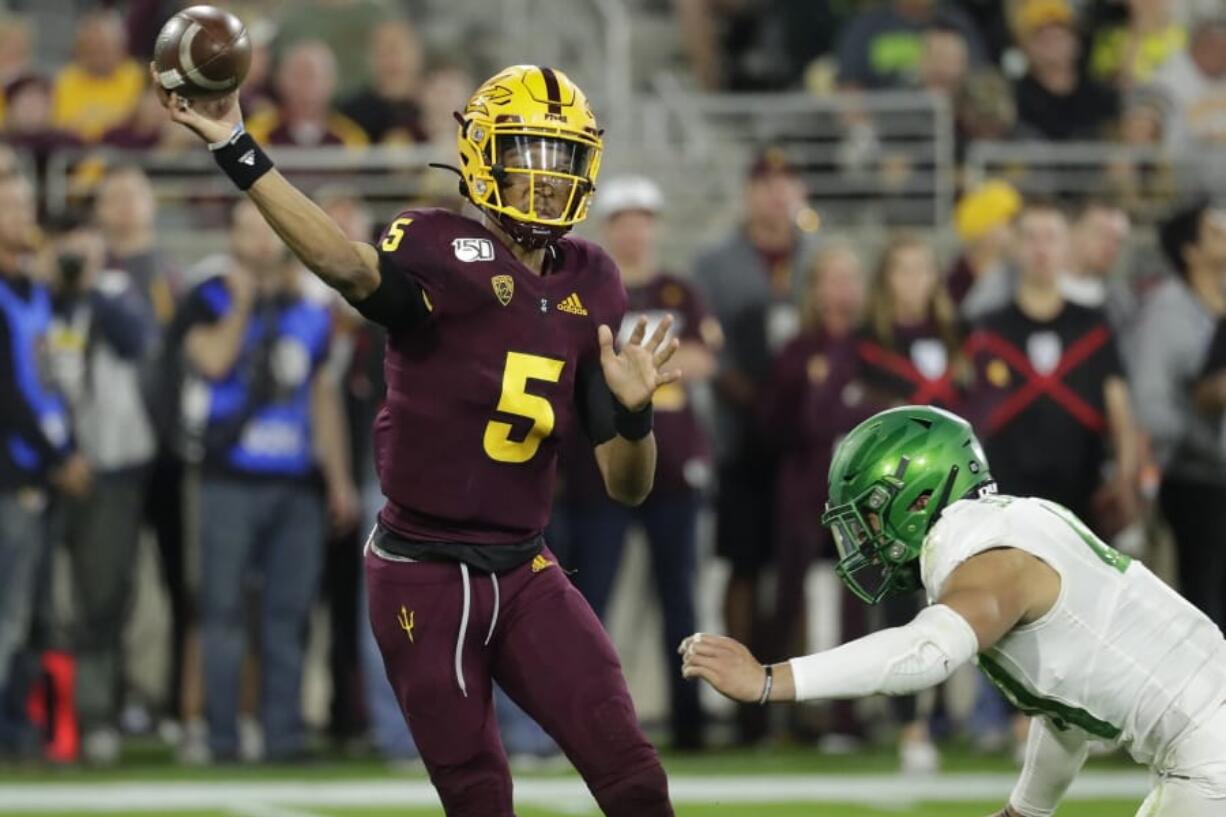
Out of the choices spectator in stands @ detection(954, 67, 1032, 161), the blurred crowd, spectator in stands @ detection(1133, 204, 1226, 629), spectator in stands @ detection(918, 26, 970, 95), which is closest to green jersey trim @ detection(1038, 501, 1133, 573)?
the blurred crowd

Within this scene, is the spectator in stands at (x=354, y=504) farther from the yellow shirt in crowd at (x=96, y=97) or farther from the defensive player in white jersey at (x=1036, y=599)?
the defensive player in white jersey at (x=1036, y=599)

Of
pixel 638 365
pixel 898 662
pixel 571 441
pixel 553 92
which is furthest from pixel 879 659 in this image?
pixel 571 441

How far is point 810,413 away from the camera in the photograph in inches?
406

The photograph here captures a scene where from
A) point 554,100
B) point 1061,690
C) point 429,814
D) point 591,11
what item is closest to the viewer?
point 1061,690

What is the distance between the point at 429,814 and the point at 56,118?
5.61m

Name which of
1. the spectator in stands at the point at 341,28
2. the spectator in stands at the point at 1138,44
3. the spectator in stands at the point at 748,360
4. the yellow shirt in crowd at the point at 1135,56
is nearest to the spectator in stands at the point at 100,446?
the spectator in stands at the point at 748,360

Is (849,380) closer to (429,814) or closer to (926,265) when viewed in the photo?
(926,265)

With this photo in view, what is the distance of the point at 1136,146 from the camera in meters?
12.9

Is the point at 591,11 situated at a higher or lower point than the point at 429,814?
higher

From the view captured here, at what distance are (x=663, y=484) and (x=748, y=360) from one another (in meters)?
0.95

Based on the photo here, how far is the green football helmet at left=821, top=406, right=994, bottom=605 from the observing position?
4820 mm

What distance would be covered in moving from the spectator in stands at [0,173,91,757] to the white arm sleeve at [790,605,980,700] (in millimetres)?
5865

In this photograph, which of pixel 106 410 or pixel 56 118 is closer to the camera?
pixel 106 410

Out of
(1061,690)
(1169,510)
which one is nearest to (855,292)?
(1169,510)
